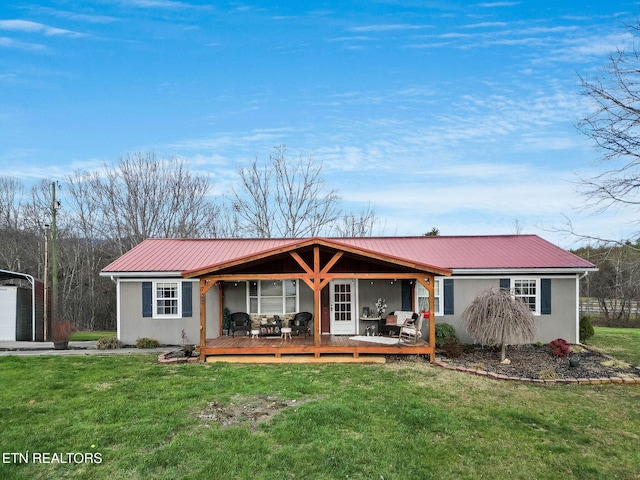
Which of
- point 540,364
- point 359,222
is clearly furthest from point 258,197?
point 540,364

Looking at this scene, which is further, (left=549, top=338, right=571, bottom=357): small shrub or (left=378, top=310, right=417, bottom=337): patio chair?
(left=378, top=310, right=417, bottom=337): patio chair

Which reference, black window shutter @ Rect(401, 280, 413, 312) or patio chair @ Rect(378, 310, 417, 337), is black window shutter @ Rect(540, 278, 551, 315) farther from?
patio chair @ Rect(378, 310, 417, 337)

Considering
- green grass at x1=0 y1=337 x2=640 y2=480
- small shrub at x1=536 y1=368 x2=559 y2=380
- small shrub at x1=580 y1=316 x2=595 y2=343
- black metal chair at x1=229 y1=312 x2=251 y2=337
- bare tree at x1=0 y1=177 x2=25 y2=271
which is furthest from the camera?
bare tree at x1=0 y1=177 x2=25 y2=271

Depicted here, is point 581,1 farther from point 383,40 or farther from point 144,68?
point 144,68

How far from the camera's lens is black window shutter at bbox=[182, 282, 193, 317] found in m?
13.5

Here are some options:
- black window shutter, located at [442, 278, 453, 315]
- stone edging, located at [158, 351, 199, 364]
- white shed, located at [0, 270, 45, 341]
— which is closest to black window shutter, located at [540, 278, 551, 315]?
black window shutter, located at [442, 278, 453, 315]

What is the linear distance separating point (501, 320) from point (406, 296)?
136 inches

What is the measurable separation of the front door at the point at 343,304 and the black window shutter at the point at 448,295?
9.61ft

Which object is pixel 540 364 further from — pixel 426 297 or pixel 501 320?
pixel 426 297

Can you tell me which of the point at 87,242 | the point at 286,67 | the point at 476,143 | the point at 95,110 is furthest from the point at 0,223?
the point at 476,143

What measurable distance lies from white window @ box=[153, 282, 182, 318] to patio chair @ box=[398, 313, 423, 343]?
23.6ft

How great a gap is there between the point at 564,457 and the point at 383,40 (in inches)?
523

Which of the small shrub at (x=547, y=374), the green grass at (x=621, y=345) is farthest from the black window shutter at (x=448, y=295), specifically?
the green grass at (x=621, y=345)

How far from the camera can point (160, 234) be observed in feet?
92.9
